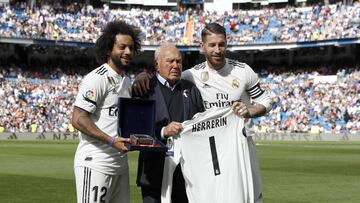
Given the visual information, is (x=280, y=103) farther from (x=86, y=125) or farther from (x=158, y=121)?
(x=86, y=125)

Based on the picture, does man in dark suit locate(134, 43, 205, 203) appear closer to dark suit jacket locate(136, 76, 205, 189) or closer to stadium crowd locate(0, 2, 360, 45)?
dark suit jacket locate(136, 76, 205, 189)

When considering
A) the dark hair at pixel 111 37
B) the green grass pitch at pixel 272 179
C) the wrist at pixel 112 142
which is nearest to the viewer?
the wrist at pixel 112 142

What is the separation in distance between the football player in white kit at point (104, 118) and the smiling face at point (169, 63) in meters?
0.30

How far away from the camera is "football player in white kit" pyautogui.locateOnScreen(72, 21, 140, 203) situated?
667 cm

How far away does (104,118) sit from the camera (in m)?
6.79

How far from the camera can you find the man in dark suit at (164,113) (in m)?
6.91

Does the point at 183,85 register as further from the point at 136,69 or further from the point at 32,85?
the point at 136,69

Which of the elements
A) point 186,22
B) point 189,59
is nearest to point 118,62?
point 186,22

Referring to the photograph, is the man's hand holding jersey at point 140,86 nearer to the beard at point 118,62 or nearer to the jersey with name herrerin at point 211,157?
the beard at point 118,62

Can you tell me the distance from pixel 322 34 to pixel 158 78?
53765mm

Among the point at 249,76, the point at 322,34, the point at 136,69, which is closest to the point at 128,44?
the point at 249,76

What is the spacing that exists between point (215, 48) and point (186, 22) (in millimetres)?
60419

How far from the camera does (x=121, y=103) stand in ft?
21.1

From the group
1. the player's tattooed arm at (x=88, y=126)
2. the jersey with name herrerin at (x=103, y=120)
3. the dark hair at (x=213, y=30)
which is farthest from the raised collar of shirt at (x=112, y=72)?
the dark hair at (x=213, y=30)
